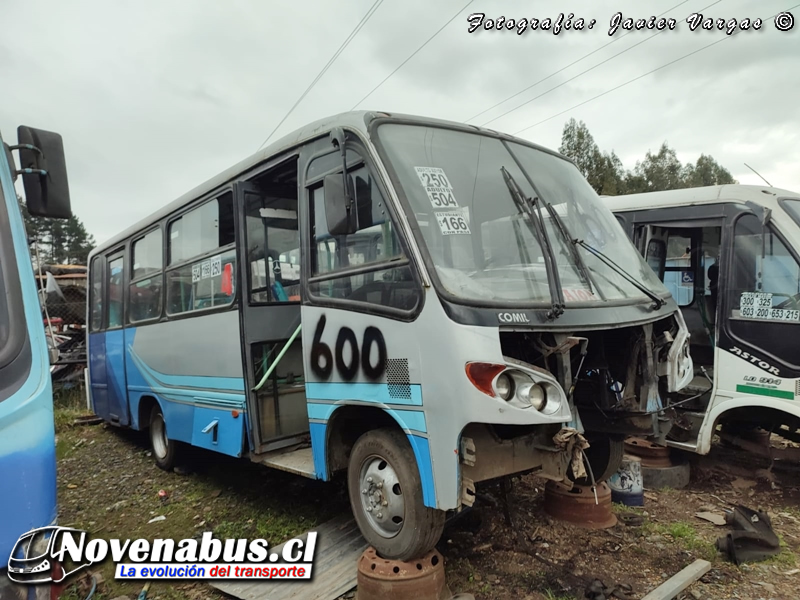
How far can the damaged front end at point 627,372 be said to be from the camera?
3785mm

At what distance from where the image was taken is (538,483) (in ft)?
18.3

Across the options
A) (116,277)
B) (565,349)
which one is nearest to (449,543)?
(565,349)

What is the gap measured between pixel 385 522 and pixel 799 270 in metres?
4.21

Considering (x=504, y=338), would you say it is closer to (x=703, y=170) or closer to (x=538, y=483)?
(x=538, y=483)

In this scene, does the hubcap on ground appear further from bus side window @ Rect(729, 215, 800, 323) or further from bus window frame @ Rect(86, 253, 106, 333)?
bus window frame @ Rect(86, 253, 106, 333)

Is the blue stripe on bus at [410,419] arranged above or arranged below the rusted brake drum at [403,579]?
above

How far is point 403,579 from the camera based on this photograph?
10.6ft

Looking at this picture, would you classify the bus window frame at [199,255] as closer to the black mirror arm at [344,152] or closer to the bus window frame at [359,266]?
the bus window frame at [359,266]

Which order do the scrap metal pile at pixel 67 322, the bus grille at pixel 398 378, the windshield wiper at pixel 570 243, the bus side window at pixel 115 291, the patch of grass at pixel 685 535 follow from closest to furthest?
1. the bus grille at pixel 398 378
2. the windshield wiper at pixel 570 243
3. the patch of grass at pixel 685 535
4. the bus side window at pixel 115 291
5. the scrap metal pile at pixel 67 322

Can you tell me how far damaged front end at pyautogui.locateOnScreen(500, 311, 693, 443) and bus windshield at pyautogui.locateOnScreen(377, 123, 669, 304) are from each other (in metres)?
0.29

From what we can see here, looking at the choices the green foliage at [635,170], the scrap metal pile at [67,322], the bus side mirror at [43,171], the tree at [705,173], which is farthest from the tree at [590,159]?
the bus side mirror at [43,171]

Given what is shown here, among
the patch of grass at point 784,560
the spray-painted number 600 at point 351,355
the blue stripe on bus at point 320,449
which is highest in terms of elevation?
the spray-painted number 600 at point 351,355

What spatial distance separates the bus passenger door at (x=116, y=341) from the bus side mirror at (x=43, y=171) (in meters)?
5.00

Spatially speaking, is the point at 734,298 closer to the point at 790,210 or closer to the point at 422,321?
the point at 790,210
